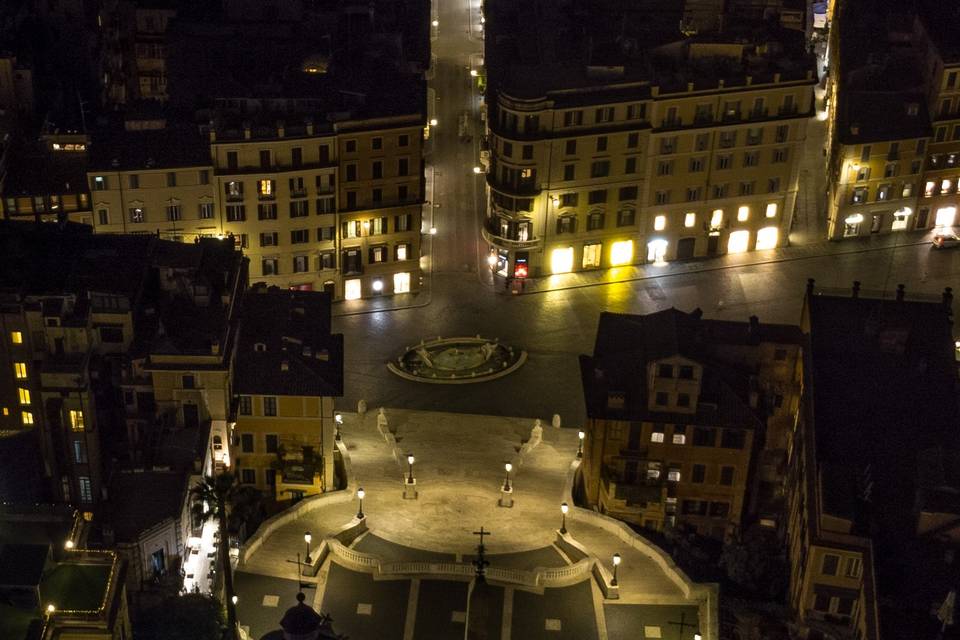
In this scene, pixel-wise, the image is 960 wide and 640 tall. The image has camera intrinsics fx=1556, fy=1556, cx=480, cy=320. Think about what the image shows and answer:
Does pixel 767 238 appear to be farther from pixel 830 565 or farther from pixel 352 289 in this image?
pixel 830 565

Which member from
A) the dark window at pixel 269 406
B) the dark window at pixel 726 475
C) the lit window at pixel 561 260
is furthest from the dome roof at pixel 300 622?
the lit window at pixel 561 260

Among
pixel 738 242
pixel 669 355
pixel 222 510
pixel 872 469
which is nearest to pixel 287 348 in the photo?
pixel 222 510

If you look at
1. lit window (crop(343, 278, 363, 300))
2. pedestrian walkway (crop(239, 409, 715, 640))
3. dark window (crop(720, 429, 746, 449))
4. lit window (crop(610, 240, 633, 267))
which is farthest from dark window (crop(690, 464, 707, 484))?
lit window (crop(343, 278, 363, 300))

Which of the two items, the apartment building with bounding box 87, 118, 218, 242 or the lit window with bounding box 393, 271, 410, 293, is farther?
the lit window with bounding box 393, 271, 410, 293

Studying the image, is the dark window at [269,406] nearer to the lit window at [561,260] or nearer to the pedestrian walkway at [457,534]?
the pedestrian walkway at [457,534]

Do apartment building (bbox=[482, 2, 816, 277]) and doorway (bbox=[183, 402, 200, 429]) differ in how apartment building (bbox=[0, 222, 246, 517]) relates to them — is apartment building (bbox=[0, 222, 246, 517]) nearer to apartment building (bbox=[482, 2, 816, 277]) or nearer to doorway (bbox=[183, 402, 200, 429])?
doorway (bbox=[183, 402, 200, 429])

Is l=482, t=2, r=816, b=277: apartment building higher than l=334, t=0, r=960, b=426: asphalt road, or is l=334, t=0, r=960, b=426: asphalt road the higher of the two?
l=482, t=2, r=816, b=277: apartment building

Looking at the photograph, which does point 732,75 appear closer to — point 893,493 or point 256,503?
point 893,493
